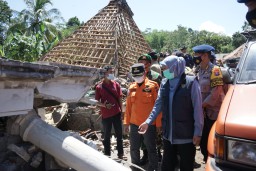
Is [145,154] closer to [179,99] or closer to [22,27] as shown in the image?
[179,99]

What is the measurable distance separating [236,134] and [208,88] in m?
2.44

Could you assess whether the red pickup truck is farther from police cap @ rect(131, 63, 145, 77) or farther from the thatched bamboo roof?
the thatched bamboo roof

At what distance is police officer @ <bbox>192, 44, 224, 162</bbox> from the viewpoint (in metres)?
4.50

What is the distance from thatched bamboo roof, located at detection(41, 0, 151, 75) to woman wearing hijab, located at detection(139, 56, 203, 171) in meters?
9.85

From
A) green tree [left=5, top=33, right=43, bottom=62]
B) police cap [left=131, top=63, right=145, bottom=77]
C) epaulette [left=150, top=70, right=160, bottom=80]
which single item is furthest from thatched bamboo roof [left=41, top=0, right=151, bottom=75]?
police cap [left=131, top=63, right=145, bottom=77]

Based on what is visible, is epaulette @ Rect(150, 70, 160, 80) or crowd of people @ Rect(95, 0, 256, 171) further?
epaulette @ Rect(150, 70, 160, 80)

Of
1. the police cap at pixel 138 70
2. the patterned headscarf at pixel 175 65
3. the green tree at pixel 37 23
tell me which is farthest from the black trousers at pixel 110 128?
the green tree at pixel 37 23

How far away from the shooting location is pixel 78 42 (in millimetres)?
16156

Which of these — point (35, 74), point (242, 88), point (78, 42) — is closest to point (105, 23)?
point (78, 42)

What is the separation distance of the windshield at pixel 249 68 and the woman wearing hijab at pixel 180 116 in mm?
730

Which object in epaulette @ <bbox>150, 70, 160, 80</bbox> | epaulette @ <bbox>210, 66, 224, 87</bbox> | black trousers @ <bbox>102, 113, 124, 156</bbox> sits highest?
epaulette @ <bbox>210, 66, 224, 87</bbox>

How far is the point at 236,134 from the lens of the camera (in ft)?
7.83

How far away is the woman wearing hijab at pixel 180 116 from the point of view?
149 inches

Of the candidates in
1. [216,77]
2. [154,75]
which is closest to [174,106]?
[216,77]
